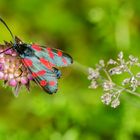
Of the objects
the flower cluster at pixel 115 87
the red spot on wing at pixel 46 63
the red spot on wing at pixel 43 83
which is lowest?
the red spot on wing at pixel 43 83

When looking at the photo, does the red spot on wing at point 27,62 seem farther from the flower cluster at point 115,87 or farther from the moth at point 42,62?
the flower cluster at point 115,87

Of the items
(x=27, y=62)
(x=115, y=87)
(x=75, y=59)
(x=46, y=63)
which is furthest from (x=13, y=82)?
(x=75, y=59)

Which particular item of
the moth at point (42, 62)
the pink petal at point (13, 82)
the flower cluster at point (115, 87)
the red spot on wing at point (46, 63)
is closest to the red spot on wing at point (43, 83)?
the moth at point (42, 62)

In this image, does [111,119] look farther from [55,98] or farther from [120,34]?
[120,34]

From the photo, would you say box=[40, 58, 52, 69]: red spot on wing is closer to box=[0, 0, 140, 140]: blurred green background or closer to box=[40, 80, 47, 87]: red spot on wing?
box=[40, 80, 47, 87]: red spot on wing

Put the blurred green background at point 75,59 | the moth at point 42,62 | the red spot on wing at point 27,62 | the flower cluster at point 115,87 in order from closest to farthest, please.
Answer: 1. the flower cluster at point 115,87
2. the moth at point 42,62
3. the red spot on wing at point 27,62
4. the blurred green background at point 75,59

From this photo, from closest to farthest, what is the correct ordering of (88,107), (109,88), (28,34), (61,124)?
(109,88) → (61,124) → (88,107) → (28,34)

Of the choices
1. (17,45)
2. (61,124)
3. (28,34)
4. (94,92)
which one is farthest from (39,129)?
(17,45)

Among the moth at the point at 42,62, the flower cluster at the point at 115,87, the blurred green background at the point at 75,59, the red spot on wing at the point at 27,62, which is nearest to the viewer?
the flower cluster at the point at 115,87
